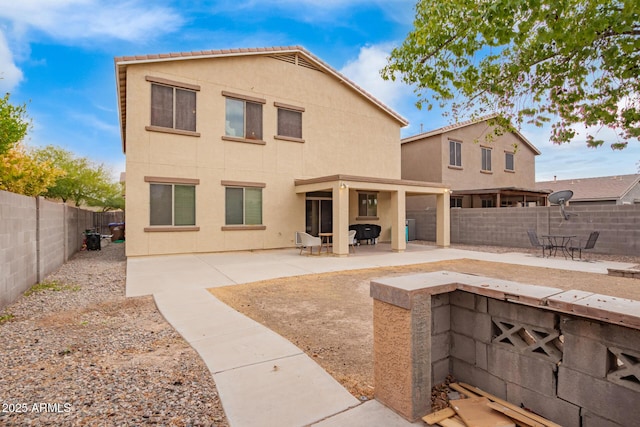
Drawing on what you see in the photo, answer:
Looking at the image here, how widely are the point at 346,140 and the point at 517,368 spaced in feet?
47.3

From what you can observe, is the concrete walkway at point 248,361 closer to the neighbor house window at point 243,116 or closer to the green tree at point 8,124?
the green tree at point 8,124

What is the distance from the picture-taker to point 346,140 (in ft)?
52.6

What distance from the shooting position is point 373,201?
1731cm

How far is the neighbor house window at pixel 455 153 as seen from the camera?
20.7 m

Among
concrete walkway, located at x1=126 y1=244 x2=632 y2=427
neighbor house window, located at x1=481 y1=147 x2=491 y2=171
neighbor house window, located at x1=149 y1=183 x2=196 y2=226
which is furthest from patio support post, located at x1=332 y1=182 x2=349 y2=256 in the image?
neighbor house window, located at x1=481 y1=147 x2=491 y2=171

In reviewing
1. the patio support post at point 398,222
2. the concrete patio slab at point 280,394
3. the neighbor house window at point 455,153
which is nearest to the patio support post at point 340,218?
the patio support post at point 398,222

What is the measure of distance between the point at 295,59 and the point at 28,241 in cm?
1194

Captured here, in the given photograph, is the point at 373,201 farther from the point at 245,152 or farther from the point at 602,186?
the point at 602,186

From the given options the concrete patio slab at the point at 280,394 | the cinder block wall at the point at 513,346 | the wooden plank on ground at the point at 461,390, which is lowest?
the concrete patio slab at the point at 280,394

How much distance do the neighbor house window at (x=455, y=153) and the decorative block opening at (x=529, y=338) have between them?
19.7 metres

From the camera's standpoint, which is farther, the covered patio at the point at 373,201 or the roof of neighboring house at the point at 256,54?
the covered patio at the point at 373,201

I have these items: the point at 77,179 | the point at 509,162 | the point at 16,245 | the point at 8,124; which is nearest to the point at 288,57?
the point at 8,124

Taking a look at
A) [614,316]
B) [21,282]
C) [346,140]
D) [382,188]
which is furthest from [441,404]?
[346,140]

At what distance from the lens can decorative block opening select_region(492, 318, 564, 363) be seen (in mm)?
2182
